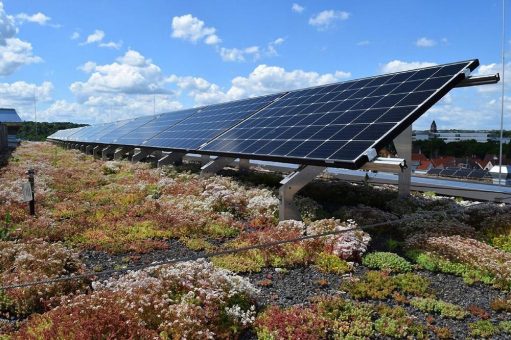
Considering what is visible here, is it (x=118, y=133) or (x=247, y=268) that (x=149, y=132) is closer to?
(x=118, y=133)

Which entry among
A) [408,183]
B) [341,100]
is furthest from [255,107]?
[408,183]

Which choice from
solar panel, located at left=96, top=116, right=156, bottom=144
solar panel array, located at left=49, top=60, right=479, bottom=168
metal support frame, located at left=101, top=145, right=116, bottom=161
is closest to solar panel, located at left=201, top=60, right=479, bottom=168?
solar panel array, located at left=49, top=60, right=479, bottom=168

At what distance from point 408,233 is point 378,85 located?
6.84 m

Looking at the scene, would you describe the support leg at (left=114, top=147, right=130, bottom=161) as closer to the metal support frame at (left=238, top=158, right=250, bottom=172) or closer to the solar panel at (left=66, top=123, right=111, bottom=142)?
the metal support frame at (left=238, top=158, right=250, bottom=172)

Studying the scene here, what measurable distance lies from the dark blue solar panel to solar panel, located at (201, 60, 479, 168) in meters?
68.4

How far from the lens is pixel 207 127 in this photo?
2536cm

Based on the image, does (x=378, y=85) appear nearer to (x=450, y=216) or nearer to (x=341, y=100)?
(x=341, y=100)

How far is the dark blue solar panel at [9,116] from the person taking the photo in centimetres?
7525

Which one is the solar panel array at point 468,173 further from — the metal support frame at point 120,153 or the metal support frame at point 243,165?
the metal support frame at point 120,153

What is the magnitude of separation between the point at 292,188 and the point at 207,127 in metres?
13.6

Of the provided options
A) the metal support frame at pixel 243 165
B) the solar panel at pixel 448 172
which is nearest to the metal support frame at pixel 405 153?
the metal support frame at pixel 243 165

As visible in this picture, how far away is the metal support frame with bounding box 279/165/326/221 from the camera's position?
12.6 m

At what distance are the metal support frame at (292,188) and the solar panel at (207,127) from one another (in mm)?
9032

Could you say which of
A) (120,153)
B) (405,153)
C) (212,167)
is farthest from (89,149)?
(405,153)
